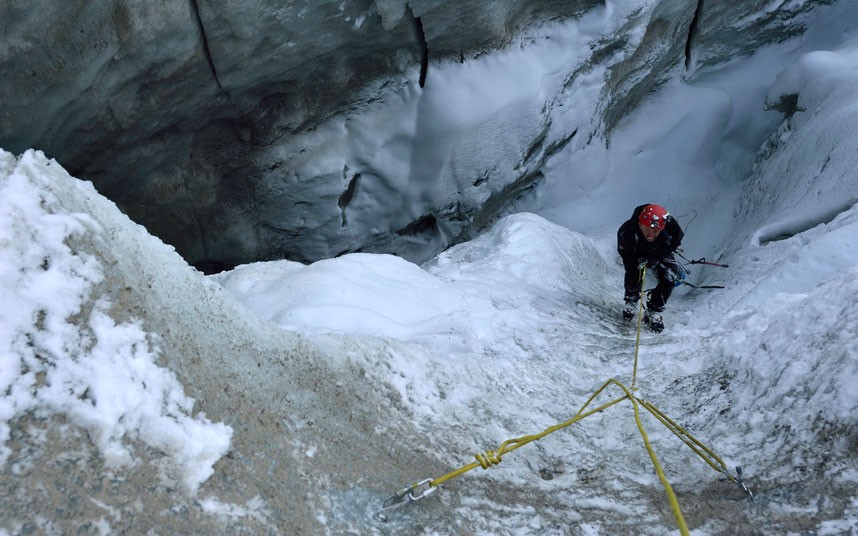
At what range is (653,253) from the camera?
5.60 meters

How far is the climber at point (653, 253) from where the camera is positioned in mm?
5375

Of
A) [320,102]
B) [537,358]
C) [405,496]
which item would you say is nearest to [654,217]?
[537,358]

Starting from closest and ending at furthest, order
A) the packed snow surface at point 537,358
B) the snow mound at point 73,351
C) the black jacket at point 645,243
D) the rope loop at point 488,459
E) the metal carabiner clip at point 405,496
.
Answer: the snow mound at point 73,351
the packed snow surface at point 537,358
the metal carabiner clip at point 405,496
the rope loop at point 488,459
the black jacket at point 645,243

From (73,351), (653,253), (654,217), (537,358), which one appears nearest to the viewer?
(73,351)

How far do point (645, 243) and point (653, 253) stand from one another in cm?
12

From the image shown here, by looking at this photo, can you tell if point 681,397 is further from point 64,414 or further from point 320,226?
point 320,226

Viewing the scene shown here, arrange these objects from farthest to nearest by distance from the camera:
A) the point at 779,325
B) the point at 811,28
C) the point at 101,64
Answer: the point at 811,28
the point at 101,64
the point at 779,325

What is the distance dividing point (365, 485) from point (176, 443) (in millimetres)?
680

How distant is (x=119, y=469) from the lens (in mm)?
1676

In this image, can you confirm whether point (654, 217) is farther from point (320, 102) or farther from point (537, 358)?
point (320, 102)

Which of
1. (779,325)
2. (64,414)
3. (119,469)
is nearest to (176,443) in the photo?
(119,469)

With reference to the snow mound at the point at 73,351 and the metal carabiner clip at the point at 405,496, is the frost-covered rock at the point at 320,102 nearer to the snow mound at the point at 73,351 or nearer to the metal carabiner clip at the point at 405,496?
the snow mound at the point at 73,351

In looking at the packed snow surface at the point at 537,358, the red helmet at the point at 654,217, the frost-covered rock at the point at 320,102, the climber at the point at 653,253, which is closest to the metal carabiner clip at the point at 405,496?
the packed snow surface at the point at 537,358

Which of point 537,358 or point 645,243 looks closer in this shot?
point 537,358
